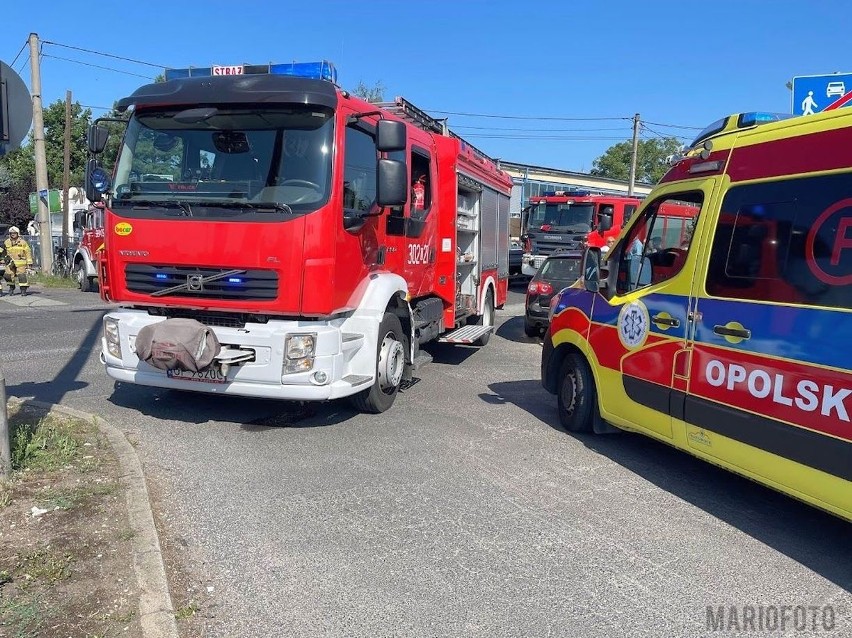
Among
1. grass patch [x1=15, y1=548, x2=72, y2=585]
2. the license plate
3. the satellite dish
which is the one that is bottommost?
grass patch [x1=15, y1=548, x2=72, y2=585]

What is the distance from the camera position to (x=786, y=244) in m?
3.92

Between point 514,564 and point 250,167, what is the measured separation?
3733 millimetres

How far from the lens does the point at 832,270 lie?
3.60 meters

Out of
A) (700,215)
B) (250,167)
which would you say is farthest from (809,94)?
(250,167)

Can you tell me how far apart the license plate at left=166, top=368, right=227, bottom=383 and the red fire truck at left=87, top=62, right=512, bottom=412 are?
0.04ft

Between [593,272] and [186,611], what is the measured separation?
157 inches

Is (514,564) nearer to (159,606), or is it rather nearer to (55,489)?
(159,606)

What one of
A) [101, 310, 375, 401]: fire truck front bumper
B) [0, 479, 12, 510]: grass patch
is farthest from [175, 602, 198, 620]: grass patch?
[101, 310, 375, 401]: fire truck front bumper

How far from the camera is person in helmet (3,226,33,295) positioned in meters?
17.4

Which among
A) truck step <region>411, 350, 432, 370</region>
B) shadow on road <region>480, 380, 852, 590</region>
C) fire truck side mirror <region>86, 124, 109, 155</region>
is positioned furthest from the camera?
truck step <region>411, 350, 432, 370</region>

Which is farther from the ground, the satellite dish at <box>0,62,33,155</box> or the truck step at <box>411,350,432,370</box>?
the satellite dish at <box>0,62,33,155</box>

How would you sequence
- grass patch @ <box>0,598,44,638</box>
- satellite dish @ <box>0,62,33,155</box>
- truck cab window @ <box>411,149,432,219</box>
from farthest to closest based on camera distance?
truck cab window @ <box>411,149,432,219</box> < satellite dish @ <box>0,62,33,155</box> < grass patch @ <box>0,598,44,638</box>

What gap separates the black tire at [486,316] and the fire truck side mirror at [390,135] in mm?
4950

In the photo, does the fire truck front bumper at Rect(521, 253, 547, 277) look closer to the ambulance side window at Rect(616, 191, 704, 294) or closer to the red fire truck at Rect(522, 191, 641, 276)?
the red fire truck at Rect(522, 191, 641, 276)
